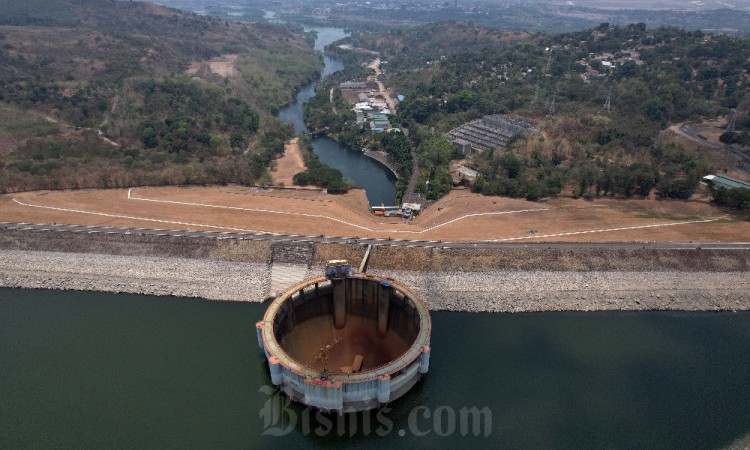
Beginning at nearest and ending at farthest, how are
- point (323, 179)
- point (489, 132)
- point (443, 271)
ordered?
point (443, 271), point (323, 179), point (489, 132)

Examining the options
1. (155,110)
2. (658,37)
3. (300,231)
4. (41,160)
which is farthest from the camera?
(658,37)

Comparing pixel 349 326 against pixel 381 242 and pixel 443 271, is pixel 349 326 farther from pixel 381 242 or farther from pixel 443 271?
pixel 443 271

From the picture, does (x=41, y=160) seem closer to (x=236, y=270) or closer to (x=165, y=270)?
(x=165, y=270)

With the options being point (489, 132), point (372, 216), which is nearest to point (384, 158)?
point (489, 132)

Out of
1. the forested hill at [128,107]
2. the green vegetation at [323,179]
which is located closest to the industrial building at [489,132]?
the green vegetation at [323,179]

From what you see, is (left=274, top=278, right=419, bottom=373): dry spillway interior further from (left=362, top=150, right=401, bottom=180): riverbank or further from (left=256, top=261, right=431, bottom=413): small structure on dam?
(left=362, top=150, right=401, bottom=180): riverbank

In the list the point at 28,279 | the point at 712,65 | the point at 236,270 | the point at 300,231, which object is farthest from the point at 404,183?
the point at 712,65
